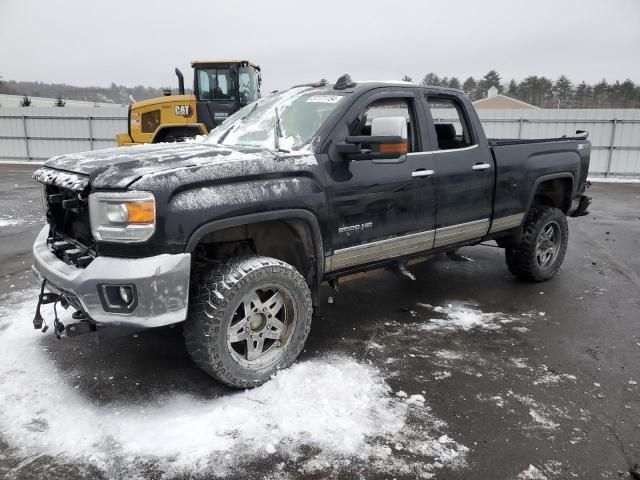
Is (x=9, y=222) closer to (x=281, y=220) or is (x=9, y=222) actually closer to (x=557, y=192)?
(x=281, y=220)

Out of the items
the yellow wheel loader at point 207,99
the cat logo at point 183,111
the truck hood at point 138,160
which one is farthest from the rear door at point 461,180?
the cat logo at point 183,111

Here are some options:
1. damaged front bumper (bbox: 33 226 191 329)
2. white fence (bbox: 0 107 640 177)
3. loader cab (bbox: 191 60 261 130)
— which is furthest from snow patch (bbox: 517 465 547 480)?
white fence (bbox: 0 107 640 177)

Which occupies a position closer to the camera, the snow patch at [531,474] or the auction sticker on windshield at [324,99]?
the snow patch at [531,474]

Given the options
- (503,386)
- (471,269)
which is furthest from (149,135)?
(503,386)

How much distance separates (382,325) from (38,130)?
71.8 feet

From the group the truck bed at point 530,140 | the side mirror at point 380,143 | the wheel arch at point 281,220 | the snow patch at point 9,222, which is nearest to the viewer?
the wheel arch at point 281,220

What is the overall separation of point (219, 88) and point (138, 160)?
10.4m

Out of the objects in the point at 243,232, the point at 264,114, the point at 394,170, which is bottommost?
the point at 243,232

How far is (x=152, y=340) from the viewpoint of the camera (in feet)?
13.1

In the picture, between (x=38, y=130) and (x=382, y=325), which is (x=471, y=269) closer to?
(x=382, y=325)

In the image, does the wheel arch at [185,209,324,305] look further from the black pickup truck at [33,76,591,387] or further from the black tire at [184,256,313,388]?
the black tire at [184,256,313,388]

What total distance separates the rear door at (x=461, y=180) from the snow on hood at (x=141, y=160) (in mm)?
1407

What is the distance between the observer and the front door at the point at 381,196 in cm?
354

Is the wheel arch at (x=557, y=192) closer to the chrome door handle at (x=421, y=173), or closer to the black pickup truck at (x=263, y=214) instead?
the black pickup truck at (x=263, y=214)
